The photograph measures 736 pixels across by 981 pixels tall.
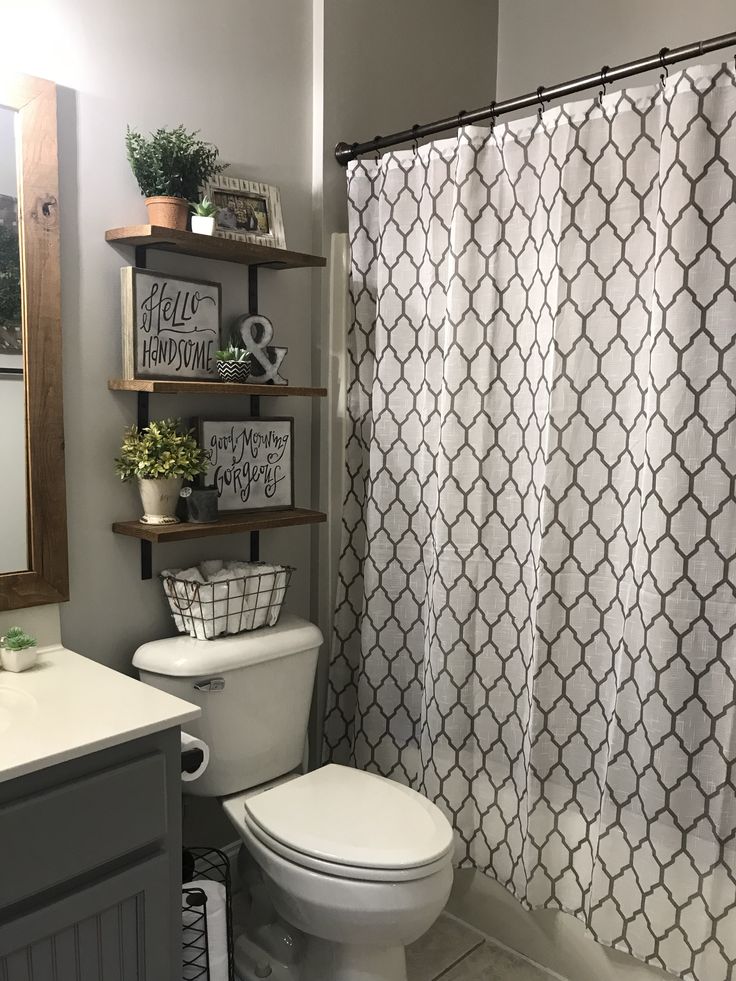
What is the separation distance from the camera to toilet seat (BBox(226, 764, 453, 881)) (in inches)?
63.7

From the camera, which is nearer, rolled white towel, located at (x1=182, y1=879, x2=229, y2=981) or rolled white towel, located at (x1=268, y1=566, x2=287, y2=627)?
rolled white towel, located at (x1=182, y1=879, x2=229, y2=981)

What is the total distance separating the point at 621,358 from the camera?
5.75 feet

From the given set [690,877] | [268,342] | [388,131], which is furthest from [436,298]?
[690,877]

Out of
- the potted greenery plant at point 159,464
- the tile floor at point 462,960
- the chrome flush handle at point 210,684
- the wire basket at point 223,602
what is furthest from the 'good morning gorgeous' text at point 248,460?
the tile floor at point 462,960

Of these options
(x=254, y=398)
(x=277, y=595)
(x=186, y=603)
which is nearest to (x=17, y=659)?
(x=186, y=603)

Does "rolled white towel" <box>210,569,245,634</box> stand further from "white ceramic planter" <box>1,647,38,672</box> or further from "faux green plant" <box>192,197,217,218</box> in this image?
"faux green plant" <box>192,197,217,218</box>

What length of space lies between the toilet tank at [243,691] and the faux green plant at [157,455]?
0.39 meters

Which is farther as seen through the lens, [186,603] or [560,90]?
[186,603]

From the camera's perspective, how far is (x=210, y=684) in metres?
1.86

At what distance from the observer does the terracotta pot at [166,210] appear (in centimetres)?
180

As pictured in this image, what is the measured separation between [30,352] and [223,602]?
675mm

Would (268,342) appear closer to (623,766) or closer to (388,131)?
(388,131)

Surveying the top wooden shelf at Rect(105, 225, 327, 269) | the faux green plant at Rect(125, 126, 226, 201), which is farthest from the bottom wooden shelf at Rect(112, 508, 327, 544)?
the faux green plant at Rect(125, 126, 226, 201)

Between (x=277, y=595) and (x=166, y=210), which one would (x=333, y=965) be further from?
(x=166, y=210)
